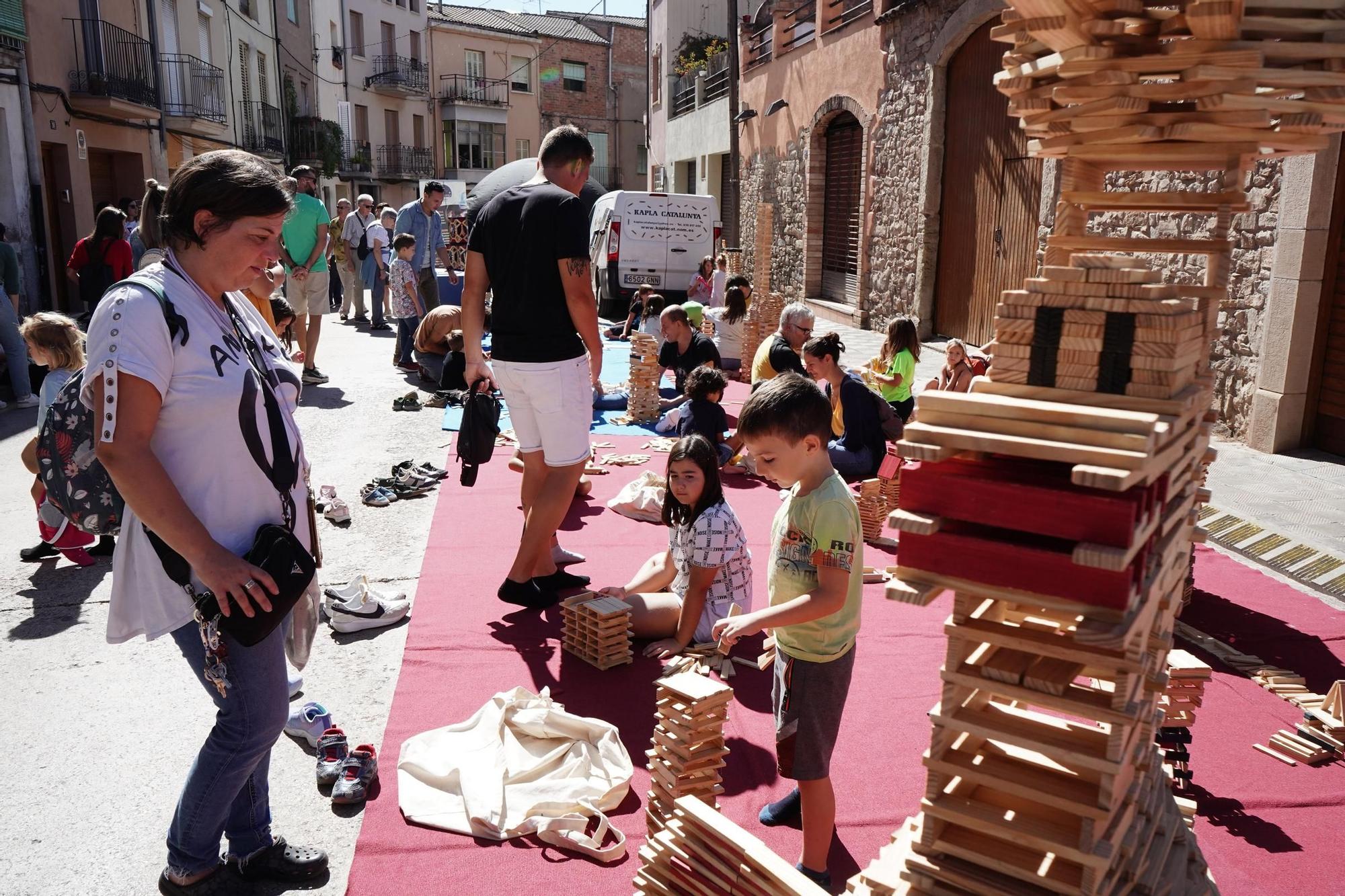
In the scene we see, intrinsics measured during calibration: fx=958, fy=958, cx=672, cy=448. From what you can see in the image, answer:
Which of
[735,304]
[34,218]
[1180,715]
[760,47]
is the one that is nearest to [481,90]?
[760,47]

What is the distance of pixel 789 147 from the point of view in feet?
68.3

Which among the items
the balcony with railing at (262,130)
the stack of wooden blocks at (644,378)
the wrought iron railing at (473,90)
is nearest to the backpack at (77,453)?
the stack of wooden blocks at (644,378)

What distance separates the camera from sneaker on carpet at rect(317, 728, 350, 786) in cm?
346

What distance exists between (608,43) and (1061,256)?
55.5 meters

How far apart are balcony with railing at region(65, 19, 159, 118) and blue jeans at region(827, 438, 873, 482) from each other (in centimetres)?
1760

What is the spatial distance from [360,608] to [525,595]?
816mm

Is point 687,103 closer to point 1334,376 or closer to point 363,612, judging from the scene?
point 1334,376

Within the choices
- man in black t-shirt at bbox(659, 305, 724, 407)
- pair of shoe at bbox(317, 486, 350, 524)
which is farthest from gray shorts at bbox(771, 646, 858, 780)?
man in black t-shirt at bbox(659, 305, 724, 407)

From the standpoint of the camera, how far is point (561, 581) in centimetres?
525

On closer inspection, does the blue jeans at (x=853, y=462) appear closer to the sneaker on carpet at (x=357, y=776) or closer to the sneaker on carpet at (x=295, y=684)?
the sneaker on carpet at (x=295, y=684)

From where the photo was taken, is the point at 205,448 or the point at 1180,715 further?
the point at 1180,715

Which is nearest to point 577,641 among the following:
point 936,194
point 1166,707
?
point 1166,707

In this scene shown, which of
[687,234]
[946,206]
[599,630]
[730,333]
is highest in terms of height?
[946,206]

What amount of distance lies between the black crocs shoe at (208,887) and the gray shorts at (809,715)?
1686 mm
